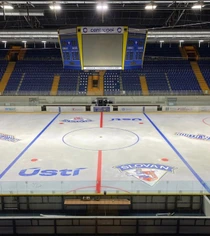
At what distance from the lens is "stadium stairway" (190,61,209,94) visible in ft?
82.5

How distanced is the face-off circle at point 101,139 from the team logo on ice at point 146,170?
7.43 ft

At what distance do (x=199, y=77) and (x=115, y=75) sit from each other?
27.9 ft

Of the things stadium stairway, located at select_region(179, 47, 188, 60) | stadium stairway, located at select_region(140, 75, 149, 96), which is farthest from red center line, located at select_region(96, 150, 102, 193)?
stadium stairway, located at select_region(179, 47, 188, 60)

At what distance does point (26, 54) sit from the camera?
98.4ft

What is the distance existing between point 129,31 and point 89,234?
32.7 ft

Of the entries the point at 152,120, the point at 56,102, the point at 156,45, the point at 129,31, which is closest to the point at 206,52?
the point at 156,45

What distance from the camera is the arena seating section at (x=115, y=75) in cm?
2509

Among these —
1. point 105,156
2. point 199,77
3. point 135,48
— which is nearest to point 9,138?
point 105,156

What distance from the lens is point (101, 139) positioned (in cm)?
1292

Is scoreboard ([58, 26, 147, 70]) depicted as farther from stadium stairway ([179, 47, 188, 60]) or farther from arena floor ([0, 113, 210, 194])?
stadium stairway ([179, 47, 188, 60])

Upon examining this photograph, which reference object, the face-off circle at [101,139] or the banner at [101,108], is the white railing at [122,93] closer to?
the banner at [101,108]

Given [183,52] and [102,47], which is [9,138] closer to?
[102,47]

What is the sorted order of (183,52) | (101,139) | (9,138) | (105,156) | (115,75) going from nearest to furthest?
(105,156), (101,139), (9,138), (115,75), (183,52)

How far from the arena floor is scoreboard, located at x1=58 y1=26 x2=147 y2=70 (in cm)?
376
